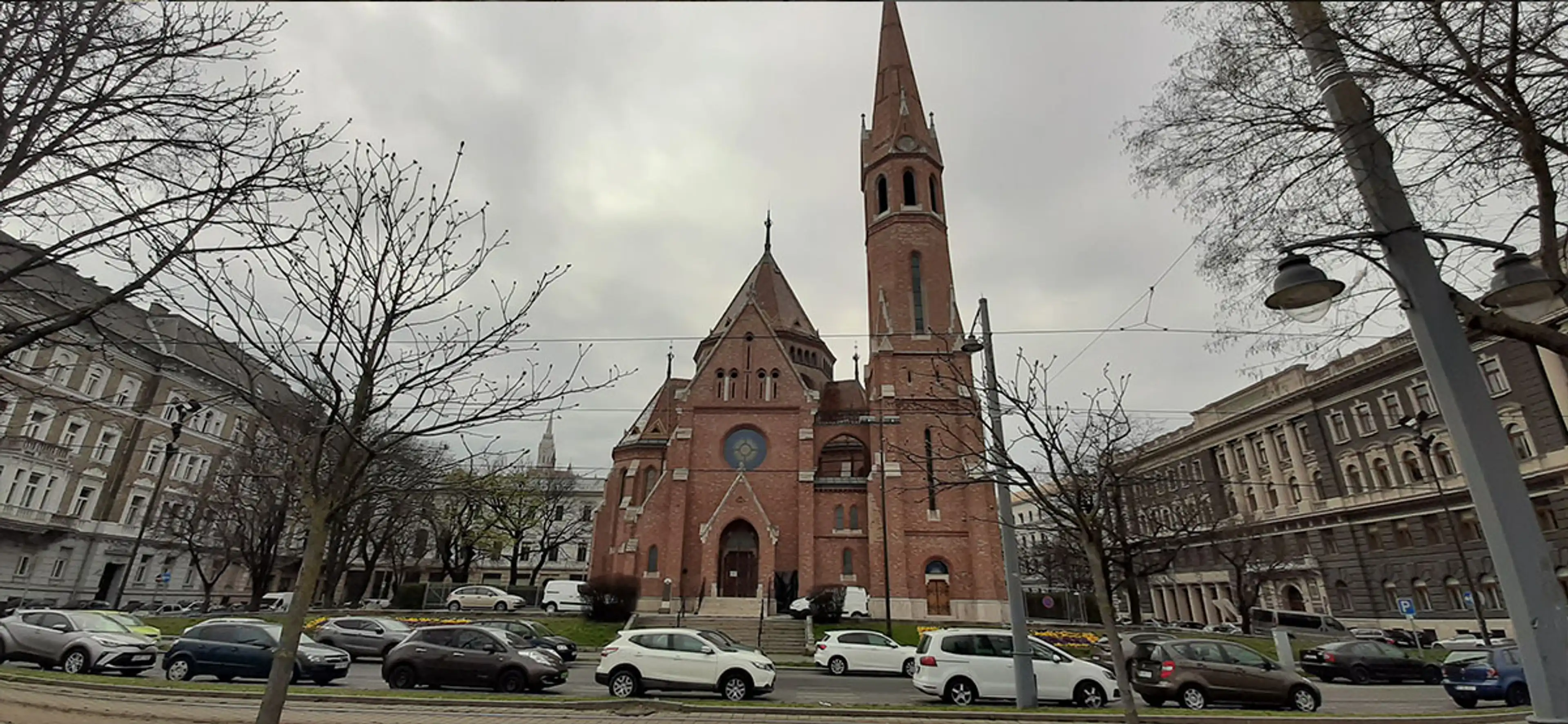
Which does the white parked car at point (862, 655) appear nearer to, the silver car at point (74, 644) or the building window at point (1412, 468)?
the silver car at point (74, 644)

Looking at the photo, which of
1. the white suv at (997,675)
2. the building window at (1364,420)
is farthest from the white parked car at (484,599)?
the building window at (1364,420)

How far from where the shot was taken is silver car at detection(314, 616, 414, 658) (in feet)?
68.4

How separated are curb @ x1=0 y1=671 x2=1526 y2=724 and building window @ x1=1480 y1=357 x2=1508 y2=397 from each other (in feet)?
103

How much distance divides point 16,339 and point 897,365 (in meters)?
33.3

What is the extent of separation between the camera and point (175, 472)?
43000mm

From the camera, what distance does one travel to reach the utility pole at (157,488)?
17911mm

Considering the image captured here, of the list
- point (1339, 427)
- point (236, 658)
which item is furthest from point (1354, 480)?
point (236, 658)

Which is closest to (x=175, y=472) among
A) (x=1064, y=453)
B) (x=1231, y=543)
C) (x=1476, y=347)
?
(x=1064, y=453)

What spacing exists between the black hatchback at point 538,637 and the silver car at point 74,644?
7.20m

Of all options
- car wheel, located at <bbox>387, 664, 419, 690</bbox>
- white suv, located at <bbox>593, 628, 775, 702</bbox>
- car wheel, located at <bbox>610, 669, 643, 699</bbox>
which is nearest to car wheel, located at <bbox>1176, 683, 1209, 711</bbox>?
white suv, located at <bbox>593, 628, 775, 702</bbox>

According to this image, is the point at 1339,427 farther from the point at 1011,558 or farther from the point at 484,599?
the point at 484,599

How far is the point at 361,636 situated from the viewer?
2112cm

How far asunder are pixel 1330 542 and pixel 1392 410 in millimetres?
9241

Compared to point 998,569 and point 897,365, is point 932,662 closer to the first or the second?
point 998,569
